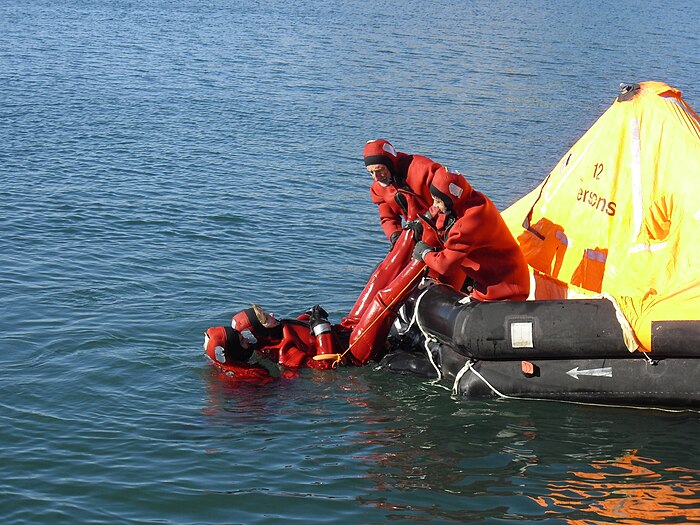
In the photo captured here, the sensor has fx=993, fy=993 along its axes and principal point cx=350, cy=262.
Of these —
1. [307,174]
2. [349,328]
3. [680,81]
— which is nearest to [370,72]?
[680,81]

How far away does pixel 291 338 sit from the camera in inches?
367

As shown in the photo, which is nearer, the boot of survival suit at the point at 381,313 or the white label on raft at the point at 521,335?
the white label on raft at the point at 521,335

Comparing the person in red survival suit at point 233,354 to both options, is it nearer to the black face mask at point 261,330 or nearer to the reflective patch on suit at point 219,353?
the reflective patch on suit at point 219,353

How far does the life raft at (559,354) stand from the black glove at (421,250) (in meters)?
0.39

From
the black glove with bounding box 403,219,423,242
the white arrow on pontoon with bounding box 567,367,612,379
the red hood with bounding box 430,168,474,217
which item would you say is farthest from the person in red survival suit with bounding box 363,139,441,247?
the white arrow on pontoon with bounding box 567,367,612,379

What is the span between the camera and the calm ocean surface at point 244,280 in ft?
23.5

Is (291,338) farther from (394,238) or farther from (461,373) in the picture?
(461,373)

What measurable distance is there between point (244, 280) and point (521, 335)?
15.3 feet

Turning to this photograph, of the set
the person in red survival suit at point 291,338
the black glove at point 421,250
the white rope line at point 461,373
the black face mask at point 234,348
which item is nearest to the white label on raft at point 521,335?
the white rope line at point 461,373

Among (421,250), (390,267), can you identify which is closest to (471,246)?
(421,250)

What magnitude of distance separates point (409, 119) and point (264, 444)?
14.6 m

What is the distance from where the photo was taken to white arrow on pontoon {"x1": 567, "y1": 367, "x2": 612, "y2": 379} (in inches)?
320

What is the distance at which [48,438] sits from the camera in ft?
25.8

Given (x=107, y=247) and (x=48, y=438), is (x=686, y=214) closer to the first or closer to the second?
(x=48, y=438)
